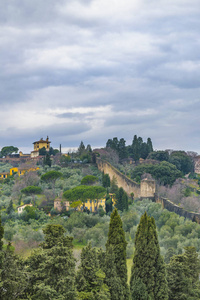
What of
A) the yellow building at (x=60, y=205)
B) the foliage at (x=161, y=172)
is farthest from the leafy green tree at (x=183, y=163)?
the yellow building at (x=60, y=205)

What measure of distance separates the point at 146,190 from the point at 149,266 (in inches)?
983

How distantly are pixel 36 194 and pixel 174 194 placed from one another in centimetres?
1485

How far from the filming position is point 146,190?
129ft

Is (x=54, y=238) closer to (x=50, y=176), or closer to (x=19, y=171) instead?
(x=50, y=176)

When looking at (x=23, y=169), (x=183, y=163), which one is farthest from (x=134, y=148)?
(x=23, y=169)

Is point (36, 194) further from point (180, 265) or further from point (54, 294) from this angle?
point (54, 294)

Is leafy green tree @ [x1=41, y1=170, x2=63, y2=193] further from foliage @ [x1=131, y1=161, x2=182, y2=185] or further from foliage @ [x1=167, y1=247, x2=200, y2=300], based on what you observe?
foliage @ [x1=167, y1=247, x2=200, y2=300]

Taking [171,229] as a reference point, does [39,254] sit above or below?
above

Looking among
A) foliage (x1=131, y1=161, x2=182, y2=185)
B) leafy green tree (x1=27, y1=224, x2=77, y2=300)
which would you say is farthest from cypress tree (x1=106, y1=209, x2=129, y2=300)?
foliage (x1=131, y1=161, x2=182, y2=185)

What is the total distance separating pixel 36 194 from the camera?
4050 cm

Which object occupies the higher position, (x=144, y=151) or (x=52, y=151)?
(x=52, y=151)

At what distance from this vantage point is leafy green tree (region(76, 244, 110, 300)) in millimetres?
12305

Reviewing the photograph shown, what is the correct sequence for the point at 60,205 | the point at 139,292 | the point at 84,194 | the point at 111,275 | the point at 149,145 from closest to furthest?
1. the point at 111,275
2. the point at 139,292
3. the point at 84,194
4. the point at 60,205
5. the point at 149,145

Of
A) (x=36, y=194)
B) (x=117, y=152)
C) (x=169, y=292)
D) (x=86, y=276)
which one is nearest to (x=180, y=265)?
(x=169, y=292)
